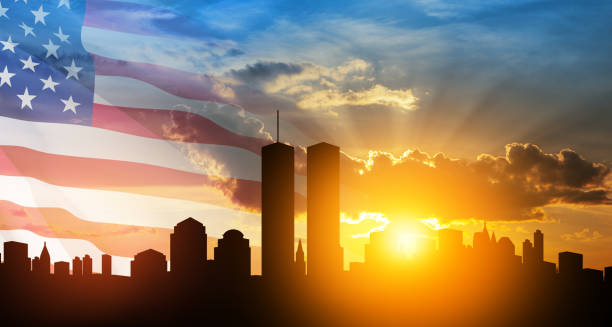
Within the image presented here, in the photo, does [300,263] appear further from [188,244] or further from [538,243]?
[538,243]

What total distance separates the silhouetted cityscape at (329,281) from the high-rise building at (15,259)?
35507mm

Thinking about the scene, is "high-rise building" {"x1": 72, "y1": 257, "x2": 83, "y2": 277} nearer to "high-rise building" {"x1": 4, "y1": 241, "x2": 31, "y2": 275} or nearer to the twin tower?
"high-rise building" {"x1": 4, "y1": 241, "x2": 31, "y2": 275}

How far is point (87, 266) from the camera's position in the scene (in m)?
123

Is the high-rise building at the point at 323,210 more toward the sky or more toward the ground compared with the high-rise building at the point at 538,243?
more toward the sky

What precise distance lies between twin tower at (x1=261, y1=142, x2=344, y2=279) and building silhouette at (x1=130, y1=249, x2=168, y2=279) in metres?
20.7

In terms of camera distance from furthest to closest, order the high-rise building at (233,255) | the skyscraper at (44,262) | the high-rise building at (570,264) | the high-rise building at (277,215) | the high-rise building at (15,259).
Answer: the skyscraper at (44,262) < the high-rise building at (15,259) < the high-rise building at (233,255) < the high-rise building at (570,264) < the high-rise building at (277,215)

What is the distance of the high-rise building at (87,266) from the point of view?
122 m

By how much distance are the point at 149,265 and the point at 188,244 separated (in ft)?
41.0

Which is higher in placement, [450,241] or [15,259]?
[450,241]

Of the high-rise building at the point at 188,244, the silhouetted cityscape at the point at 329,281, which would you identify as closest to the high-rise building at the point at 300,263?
the silhouetted cityscape at the point at 329,281

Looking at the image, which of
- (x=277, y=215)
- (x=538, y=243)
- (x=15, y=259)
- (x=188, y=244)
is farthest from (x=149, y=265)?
(x=538, y=243)

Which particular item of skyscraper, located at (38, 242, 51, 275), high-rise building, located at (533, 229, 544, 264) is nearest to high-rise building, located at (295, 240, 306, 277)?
skyscraper, located at (38, 242, 51, 275)

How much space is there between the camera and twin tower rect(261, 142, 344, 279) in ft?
253

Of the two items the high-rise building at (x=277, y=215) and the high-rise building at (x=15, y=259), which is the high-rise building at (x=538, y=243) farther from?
the high-rise building at (x=15, y=259)
